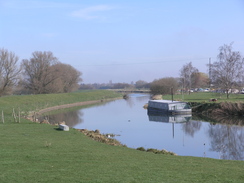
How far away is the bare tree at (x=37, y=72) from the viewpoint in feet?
219

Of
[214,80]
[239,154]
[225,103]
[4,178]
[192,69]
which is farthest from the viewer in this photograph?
[192,69]

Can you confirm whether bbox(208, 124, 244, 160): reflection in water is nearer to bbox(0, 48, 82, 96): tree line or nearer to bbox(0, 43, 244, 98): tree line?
bbox(0, 43, 244, 98): tree line

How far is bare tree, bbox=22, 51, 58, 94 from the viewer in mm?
66688

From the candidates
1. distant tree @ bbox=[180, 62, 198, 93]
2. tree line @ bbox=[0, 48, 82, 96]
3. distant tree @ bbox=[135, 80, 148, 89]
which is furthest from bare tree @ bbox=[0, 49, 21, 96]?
distant tree @ bbox=[135, 80, 148, 89]

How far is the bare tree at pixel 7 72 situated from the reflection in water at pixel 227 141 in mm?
38421

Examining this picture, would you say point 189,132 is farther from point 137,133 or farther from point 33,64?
point 33,64

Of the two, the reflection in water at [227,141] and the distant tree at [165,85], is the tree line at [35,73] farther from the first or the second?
the reflection in water at [227,141]

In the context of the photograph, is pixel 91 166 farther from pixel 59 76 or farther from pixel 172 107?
pixel 59 76

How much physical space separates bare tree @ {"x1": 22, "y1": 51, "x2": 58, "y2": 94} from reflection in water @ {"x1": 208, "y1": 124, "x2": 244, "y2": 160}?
1822 inches

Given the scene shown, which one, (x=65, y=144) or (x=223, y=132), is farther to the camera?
(x=223, y=132)

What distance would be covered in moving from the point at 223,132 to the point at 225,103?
14.5 meters

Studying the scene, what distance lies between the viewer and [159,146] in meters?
19.7

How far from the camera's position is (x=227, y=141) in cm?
2234

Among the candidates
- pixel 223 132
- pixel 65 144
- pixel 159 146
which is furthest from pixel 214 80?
pixel 65 144
